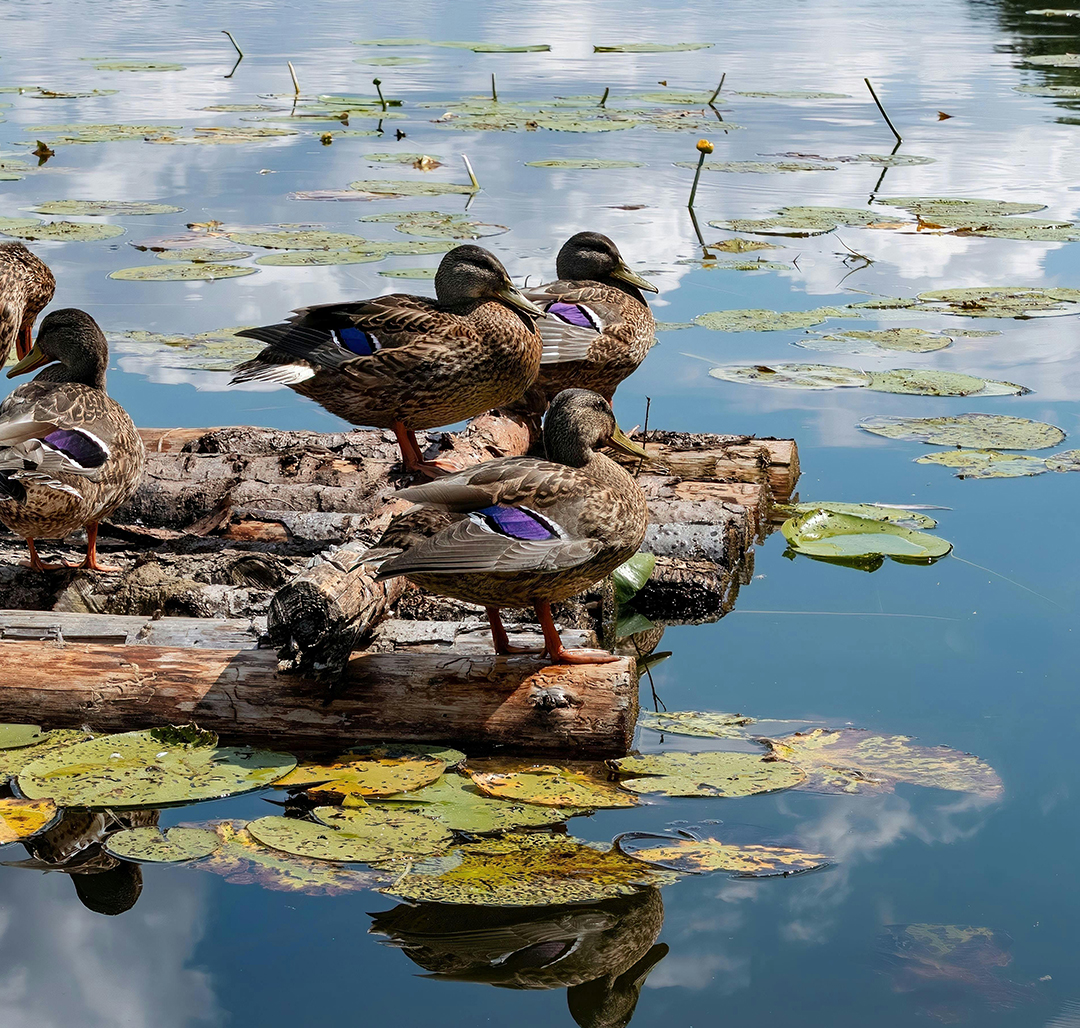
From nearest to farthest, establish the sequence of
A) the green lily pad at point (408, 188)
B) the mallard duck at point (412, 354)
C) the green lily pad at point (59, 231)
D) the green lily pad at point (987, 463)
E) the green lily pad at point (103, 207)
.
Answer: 1. the mallard duck at point (412, 354)
2. the green lily pad at point (987, 463)
3. the green lily pad at point (59, 231)
4. the green lily pad at point (103, 207)
5. the green lily pad at point (408, 188)

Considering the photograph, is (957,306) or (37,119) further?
(37,119)

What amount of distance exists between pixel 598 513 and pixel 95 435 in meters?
1.77

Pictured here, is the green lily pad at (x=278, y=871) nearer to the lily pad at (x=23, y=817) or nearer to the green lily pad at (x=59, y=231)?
the lily pad at (x=23, y=817)

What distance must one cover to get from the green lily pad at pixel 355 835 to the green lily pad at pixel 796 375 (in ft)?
12.4

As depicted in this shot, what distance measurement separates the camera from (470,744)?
3498 millimetres

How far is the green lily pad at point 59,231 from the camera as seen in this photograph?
8.76 metres

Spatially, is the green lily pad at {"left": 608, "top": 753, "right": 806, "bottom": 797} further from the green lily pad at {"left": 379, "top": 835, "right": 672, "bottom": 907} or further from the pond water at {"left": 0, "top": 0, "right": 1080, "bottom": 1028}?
the green lily pad at {"left": 379, "top": 835, "right": 672, "bottom": 907}

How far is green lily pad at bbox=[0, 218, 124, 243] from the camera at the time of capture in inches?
345

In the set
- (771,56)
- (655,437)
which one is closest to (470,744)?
(655,437)

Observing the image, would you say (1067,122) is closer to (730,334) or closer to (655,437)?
(730,334)

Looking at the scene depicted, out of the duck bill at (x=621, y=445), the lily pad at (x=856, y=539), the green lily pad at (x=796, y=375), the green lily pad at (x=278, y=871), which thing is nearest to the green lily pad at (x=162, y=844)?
the green lily pad at (x=278, y=871)

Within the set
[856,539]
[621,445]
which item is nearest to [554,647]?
[621,445]

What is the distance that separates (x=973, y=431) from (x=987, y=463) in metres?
0.35

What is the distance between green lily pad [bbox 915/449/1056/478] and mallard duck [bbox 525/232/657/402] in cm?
131
